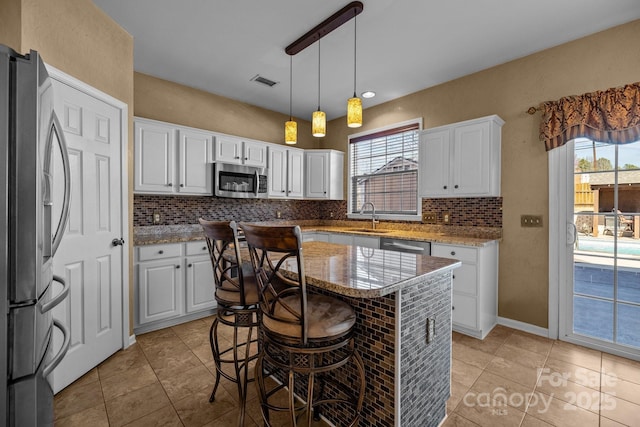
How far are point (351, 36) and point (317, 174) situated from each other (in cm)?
227

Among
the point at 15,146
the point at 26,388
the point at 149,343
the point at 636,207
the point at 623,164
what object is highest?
the point at 623,164

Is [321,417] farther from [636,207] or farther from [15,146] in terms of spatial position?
[636,207]

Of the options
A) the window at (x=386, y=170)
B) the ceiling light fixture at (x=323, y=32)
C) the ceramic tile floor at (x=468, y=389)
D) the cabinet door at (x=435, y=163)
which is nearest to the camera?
the ceramic tile floor at (x=468, y=389)

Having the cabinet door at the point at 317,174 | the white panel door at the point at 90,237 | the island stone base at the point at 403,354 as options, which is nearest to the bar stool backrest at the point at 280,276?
the island stone base at the point at 403,354

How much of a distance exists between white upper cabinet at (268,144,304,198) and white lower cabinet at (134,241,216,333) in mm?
1486

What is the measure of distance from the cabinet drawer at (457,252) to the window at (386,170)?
0.99 m

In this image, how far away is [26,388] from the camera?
36.0 inches

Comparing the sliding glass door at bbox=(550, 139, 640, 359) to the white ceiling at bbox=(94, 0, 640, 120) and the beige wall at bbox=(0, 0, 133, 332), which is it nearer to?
the white ceiling at bbox=(94, 0, 640, 120)

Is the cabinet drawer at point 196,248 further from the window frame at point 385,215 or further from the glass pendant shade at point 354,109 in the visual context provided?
the window frame at point 385,215

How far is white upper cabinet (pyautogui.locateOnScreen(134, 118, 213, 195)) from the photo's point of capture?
300 centimetres

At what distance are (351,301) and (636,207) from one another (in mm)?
2684

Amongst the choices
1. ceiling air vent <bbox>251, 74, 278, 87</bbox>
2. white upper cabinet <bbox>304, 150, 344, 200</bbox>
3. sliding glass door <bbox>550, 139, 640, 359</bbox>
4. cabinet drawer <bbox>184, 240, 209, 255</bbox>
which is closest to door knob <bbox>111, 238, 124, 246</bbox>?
cabinet drawer <bbox>184, 240, 209, 255</bbox>

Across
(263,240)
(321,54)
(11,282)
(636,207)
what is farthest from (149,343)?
(636,207)

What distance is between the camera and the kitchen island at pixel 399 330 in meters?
1.27
